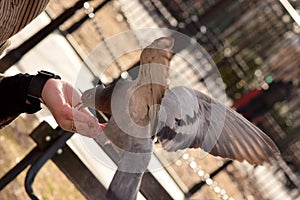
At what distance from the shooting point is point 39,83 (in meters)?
2.25

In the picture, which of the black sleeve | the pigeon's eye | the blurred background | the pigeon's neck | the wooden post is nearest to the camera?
the pigeon's neck

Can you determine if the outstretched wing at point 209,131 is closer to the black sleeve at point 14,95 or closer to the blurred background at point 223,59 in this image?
the black sleeve at point 14,95

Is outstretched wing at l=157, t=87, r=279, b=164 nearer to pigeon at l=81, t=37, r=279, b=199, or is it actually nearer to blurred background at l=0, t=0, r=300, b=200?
pigeon at l=81, t=37, r=279, b=199

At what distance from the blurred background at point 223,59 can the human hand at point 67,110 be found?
228 centimetres

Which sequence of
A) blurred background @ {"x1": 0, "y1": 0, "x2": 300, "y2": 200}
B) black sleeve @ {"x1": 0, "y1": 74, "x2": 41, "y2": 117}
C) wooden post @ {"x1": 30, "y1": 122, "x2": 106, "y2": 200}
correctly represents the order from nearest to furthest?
1. black sleeve @ {"x1": 0, "y1": 74, "x2": 41, "y2": 117}
2. wooden post @ {"x1": 30, "y1": 122, "x2": 106, "y2": 200}
3. blurred background @ {"x1": 0, "y1": 0, "x2": 300, "y2": 200}

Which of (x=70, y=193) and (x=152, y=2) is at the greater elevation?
(x=152, y=2)

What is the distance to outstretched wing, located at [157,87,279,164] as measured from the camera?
7.86ft

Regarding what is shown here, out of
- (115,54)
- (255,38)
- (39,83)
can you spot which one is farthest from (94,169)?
(255,38)

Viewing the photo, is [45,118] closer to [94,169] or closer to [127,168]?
[94,169]

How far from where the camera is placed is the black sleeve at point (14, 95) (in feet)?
7.54

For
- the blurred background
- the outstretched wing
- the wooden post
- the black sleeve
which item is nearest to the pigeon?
the outstretched wing

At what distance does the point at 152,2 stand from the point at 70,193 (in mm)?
3028

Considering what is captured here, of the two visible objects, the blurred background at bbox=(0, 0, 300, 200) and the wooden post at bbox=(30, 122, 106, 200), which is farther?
the blurred background at bbox=(0, 0, 300, 200)

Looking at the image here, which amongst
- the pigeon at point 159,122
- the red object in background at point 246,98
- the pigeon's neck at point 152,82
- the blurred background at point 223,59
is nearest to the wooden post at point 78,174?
the blurred background at point 223,59
